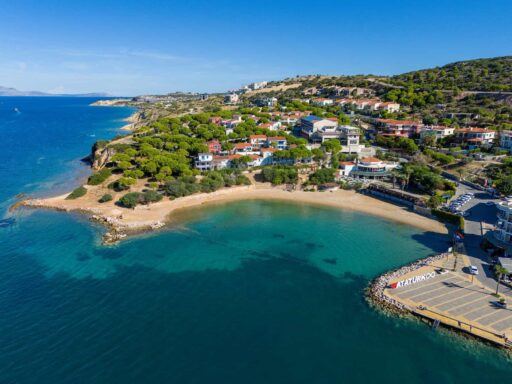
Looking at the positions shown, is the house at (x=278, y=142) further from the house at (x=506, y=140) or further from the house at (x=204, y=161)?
the house at (x=506, y=140)

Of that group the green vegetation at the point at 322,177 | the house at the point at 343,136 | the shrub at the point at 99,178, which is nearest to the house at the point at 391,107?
the house at the point at 343,136

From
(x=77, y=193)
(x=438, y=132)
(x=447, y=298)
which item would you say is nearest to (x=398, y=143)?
(x=438, y=132)

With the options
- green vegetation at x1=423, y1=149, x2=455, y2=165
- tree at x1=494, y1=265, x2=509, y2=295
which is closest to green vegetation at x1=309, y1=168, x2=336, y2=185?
green vegetation at x1=423, y1=149, x2=455, y2=165

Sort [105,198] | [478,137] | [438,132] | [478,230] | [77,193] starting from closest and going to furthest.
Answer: [478,230]
[105,198]
[77,193]
[478,137]
[438,132]

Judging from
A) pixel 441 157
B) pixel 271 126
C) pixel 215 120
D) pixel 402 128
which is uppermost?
pixel 215 120

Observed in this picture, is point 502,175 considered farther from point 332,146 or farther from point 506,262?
point 332,146

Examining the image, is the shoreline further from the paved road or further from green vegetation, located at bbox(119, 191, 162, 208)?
the paved road

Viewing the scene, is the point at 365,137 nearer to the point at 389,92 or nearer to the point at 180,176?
the point at 389,92
